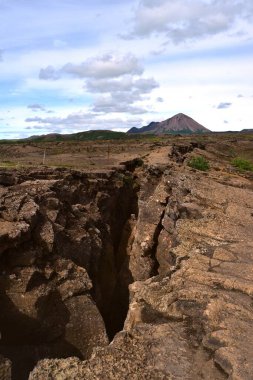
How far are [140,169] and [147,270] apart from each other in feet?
57.8

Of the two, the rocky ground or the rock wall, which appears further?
the rock wall

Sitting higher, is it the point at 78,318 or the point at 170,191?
the point at 170,191

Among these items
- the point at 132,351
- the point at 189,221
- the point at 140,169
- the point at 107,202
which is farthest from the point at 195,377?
the point at 140,169

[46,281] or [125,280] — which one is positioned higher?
[46,281]

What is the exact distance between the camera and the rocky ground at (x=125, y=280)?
9422mm

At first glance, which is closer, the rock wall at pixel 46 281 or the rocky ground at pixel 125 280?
the rocky ground at pixel 125 280

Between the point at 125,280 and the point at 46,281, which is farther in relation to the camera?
the point at 125,280

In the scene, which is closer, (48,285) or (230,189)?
(48,285)

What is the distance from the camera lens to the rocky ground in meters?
9.42

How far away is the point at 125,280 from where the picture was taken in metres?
25.9

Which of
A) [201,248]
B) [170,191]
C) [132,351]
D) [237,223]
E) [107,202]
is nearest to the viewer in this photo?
[132,351]

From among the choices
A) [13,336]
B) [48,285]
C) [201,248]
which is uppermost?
[201,248]

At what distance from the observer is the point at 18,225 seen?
1733 cm

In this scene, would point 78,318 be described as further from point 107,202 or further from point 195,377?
point 107,202
